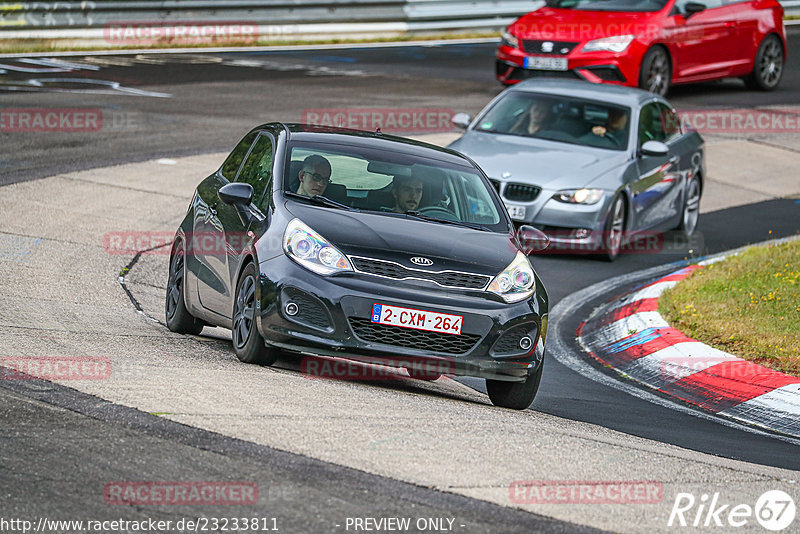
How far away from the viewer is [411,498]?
5398 millimetres

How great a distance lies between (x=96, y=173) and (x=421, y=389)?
7320mm

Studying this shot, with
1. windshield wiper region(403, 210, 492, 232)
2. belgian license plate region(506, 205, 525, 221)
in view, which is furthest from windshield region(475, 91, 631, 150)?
windshield wiper region(403, 210, 492, 232)

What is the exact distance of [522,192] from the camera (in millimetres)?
13000

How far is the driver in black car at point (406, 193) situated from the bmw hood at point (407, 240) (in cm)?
25

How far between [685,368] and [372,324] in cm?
293

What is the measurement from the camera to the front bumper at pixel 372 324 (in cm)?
Result: 744

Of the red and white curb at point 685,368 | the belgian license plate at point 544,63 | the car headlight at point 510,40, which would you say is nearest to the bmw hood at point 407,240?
the red and white curb at point 685,368

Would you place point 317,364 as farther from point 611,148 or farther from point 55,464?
point 611,148

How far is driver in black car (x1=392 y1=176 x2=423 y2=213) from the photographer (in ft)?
27.8

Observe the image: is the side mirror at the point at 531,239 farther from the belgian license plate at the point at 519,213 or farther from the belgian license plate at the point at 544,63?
the belgian license plate at the point at 544,63

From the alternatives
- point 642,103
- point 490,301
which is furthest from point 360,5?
point 490,301

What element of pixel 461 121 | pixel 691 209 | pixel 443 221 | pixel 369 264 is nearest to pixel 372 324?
pixel 369 264

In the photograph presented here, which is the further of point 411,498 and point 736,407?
point 736,407

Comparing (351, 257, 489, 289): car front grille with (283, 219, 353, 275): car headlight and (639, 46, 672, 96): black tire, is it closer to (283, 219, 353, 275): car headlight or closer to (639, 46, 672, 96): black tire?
(283, 219, 353, 275): car headlight
